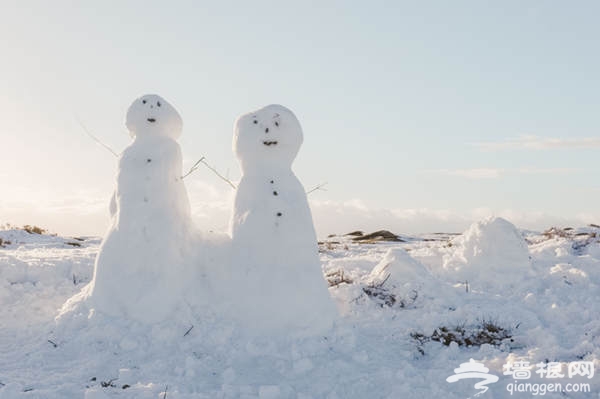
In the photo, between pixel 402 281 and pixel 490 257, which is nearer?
pixel 402 281

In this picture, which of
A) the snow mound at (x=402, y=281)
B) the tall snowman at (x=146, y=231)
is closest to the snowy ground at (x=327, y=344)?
the snow mound at (x=402, y=281)

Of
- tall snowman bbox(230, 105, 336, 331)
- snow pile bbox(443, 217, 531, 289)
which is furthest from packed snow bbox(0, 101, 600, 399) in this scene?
snow pile bbox(443, 217, 531, 289)

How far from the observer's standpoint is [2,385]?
4723mm

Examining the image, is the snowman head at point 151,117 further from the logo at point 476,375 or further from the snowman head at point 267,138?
the logo at point 476,375

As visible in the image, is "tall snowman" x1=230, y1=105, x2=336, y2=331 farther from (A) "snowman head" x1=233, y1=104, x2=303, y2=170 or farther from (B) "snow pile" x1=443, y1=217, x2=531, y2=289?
(B) "snow pile" x1=443, y1=217, x2=531, y2=289

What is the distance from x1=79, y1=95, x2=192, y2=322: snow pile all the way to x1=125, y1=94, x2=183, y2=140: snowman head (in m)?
0.01

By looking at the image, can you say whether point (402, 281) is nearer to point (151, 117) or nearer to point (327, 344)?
point (327, 344)

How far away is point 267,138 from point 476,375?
→ 3.37m

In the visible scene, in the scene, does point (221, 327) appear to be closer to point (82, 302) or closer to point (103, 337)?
point (103, 337)

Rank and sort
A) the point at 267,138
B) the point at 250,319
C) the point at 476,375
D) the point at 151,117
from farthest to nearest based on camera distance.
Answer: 1. the point at 151,117
2. the point at 267,138
3. the point at 250,319
4. the point at 476,375

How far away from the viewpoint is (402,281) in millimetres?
7754

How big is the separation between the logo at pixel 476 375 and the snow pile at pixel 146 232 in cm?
303

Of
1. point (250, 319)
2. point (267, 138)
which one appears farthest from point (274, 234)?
point (267, 138)

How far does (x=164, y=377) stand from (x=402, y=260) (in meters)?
4.21
